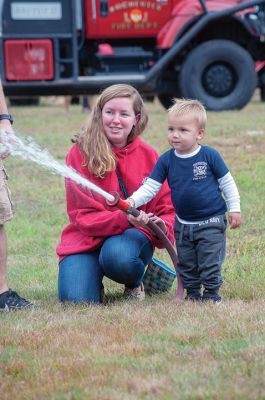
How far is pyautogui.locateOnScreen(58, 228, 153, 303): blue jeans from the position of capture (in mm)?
5480

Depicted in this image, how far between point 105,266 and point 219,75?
9.90 metres

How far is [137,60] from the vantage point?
1520 centimetres

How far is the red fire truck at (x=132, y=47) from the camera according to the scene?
14.3 m

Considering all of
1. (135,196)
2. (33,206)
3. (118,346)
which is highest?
(135,196)

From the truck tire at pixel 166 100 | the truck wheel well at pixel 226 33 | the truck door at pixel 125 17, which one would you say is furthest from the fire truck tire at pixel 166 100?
the truck door at pixel 125 17

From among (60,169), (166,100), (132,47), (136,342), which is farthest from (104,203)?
(166,100)

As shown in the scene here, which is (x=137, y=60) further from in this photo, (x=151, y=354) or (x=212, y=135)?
(x=151, y=354)

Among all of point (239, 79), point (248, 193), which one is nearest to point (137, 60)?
point (239, 79)

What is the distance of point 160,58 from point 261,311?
10.3 meters

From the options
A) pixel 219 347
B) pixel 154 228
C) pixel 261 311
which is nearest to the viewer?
pixel 219 347

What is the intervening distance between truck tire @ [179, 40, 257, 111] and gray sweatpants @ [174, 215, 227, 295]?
9.59 metres

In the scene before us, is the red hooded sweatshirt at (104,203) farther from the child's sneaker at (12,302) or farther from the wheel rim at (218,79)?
the wheel rim at (218,79)

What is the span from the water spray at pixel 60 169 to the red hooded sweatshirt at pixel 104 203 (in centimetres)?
15

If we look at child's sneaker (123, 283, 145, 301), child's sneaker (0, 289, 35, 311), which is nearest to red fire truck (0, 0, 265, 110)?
child's sneaker (123, 283, 145, 301)
